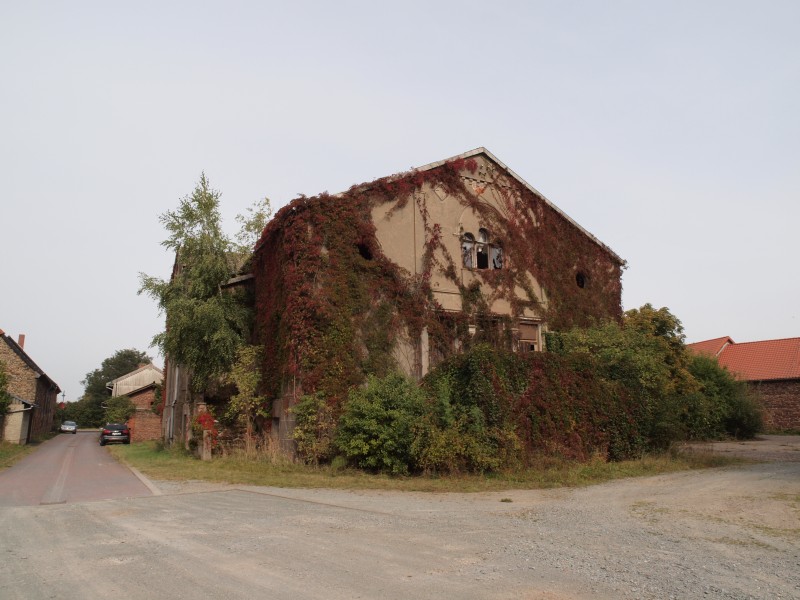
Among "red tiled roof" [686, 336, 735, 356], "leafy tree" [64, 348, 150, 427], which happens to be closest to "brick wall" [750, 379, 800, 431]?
"red tiled roof" [686, 336, 735, 356]

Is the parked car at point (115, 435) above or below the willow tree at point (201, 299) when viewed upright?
below

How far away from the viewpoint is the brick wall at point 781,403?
35625 mm

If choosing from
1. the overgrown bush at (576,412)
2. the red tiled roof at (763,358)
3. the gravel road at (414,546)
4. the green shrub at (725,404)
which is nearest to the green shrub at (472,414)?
the overgrown bush at (576,412)

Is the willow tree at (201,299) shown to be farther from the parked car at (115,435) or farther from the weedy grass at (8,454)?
the parked car at (115,435)

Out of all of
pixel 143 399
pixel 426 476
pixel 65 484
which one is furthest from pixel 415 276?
pixel 143 399

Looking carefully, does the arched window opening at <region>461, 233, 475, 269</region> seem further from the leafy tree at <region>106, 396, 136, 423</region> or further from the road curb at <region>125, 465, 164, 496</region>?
the leafy tree at <region>106, 396, 136, 423</region>

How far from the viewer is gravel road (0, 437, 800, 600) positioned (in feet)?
17.6

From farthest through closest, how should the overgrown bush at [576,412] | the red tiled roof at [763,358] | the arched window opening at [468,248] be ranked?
the red tiled roof at [763,358] → the arched window opening at [468,248] → the overgrown bush at [576,412]

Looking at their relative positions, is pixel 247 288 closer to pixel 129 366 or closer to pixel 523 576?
pixel 523 576

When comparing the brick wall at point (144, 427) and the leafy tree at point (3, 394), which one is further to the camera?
the brick wall at point (144, 427)

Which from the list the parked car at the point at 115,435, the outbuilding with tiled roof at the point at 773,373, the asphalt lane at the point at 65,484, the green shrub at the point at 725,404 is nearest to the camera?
the asphalt lane at the point at 65,484

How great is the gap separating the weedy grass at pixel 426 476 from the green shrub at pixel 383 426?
0.42 meters

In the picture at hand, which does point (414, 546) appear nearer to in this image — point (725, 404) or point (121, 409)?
point (725, 404)

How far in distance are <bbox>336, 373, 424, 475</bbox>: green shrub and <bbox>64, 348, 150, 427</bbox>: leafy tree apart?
62.1 m
